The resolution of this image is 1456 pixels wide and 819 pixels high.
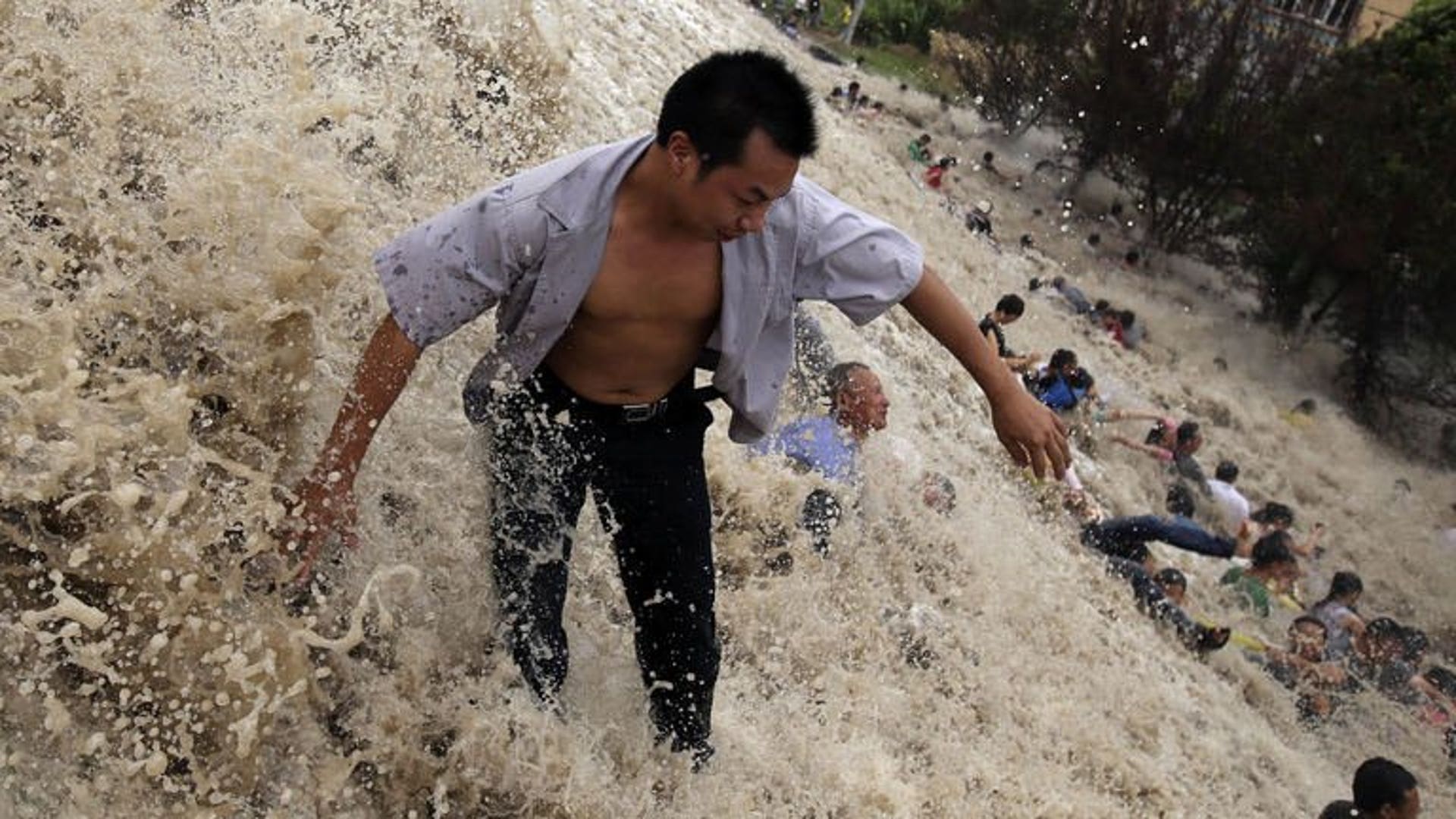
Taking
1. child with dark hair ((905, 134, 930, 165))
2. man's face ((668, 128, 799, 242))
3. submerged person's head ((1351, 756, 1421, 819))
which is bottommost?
child with dark hair ((905, 134, 930, 165))

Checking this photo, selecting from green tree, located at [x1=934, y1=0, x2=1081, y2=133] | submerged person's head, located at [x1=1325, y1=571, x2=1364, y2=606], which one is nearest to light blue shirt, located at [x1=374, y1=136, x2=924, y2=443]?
submerged person's head, located at [x1=1325, y1=571, x2=1364, y2=606]

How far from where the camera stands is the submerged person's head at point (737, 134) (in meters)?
1.89

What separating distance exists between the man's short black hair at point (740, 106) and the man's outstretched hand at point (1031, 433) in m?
0.72

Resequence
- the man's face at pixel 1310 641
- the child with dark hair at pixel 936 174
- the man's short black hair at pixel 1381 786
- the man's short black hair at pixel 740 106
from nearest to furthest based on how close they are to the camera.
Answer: the man's short black hair at pixel 740 106, the man's short black hair at pixel 1381 786, the man's face at pixel 1310 641, the child with dark hair at pixel 936 174

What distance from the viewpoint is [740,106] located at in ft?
6.22

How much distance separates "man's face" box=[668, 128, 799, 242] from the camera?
74.8 inches

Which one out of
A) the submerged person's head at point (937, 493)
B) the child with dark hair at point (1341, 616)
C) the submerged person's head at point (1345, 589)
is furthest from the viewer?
the submerged person's head at point (1345, 589)

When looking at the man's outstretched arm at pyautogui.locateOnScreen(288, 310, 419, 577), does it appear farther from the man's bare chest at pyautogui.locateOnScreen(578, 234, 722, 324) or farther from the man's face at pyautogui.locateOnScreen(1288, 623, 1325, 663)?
the man's face at pyautogui.locateOnScreen(1288, 623, 1325, 663)

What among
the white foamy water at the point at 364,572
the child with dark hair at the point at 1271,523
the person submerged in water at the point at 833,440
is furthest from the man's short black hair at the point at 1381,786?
the child with dark hair at the point at 1271,523

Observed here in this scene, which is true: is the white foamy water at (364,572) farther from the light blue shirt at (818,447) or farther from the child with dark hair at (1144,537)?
the child with dark hair at (1144,537)

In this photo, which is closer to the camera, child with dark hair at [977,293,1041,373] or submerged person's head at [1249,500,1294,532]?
child with dark hair at [977,293,1041,373]

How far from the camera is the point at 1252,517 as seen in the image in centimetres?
927

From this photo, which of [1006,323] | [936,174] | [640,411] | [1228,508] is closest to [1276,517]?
[1228,508]

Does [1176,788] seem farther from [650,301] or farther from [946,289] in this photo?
[650,301]
